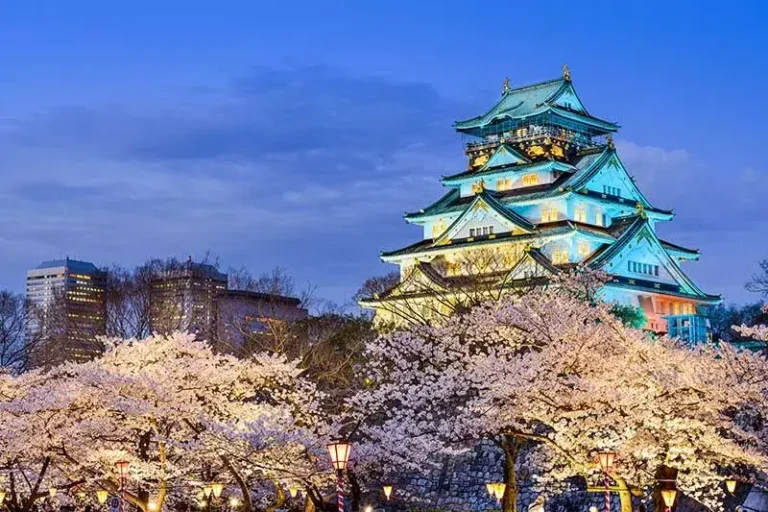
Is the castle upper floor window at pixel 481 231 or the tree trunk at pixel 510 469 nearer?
the tree trunk at pixel 510 469

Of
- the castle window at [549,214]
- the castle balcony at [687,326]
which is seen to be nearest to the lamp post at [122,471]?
the castle balcony at [687,326]

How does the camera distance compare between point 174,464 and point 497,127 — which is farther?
point 497,127

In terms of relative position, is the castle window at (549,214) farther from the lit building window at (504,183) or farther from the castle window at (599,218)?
the lit building window at (504,183)

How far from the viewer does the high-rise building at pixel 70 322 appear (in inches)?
2138

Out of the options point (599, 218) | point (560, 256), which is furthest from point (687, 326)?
point (599, 218)

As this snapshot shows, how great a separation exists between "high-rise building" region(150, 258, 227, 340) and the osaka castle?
831cm

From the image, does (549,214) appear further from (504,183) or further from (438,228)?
(438,228)

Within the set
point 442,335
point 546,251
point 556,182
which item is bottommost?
point 442,335

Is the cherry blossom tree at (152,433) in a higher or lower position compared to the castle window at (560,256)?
lower

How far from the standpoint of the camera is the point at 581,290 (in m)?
45.4

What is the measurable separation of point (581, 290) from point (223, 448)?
76.2 ft

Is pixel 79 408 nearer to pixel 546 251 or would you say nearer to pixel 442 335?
pixel 442 335

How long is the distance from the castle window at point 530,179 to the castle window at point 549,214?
2.26 meters

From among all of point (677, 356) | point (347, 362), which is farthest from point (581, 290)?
point (677, 356)
